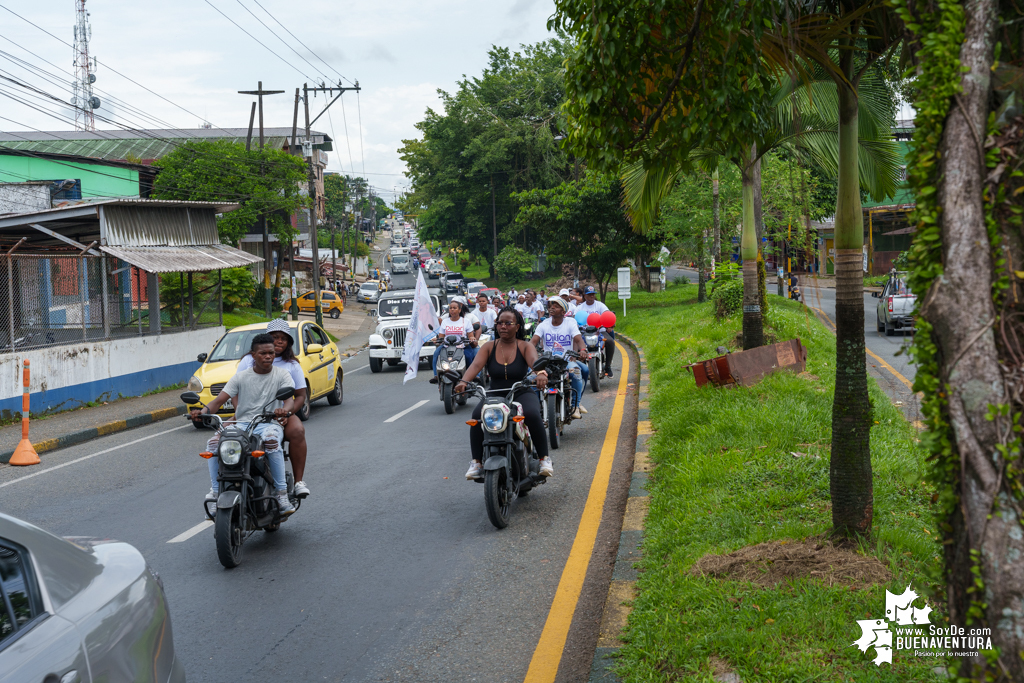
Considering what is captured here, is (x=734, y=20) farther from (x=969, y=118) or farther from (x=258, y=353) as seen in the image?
(x=258, y=353)

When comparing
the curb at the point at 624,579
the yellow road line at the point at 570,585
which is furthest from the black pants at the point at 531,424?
the curb at the point at 624,579

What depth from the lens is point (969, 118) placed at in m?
2.37

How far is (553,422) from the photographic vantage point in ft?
32.4

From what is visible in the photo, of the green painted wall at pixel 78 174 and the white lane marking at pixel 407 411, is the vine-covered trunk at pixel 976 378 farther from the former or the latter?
the green painted wall at pixel 78 174

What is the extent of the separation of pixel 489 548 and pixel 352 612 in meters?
1.43

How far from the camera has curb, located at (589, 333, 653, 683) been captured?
4.25 m

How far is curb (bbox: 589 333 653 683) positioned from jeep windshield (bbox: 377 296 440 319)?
13.4 metres

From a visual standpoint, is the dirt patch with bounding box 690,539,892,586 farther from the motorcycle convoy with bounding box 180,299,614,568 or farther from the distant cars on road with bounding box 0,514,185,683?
the distant cars on road with bounding box 0,514,185,683

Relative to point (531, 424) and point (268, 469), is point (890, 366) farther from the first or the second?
point (268, 469)

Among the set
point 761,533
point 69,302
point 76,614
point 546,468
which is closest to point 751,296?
point 546,468

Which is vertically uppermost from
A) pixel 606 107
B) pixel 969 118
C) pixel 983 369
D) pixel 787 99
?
pixel 787 99

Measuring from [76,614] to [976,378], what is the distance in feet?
8.85

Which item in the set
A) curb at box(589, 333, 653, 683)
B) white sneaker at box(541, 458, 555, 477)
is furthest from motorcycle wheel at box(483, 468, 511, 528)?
curb at box(589, 333, 653, 683)

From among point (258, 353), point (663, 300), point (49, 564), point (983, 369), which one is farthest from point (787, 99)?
point (663, 300)
